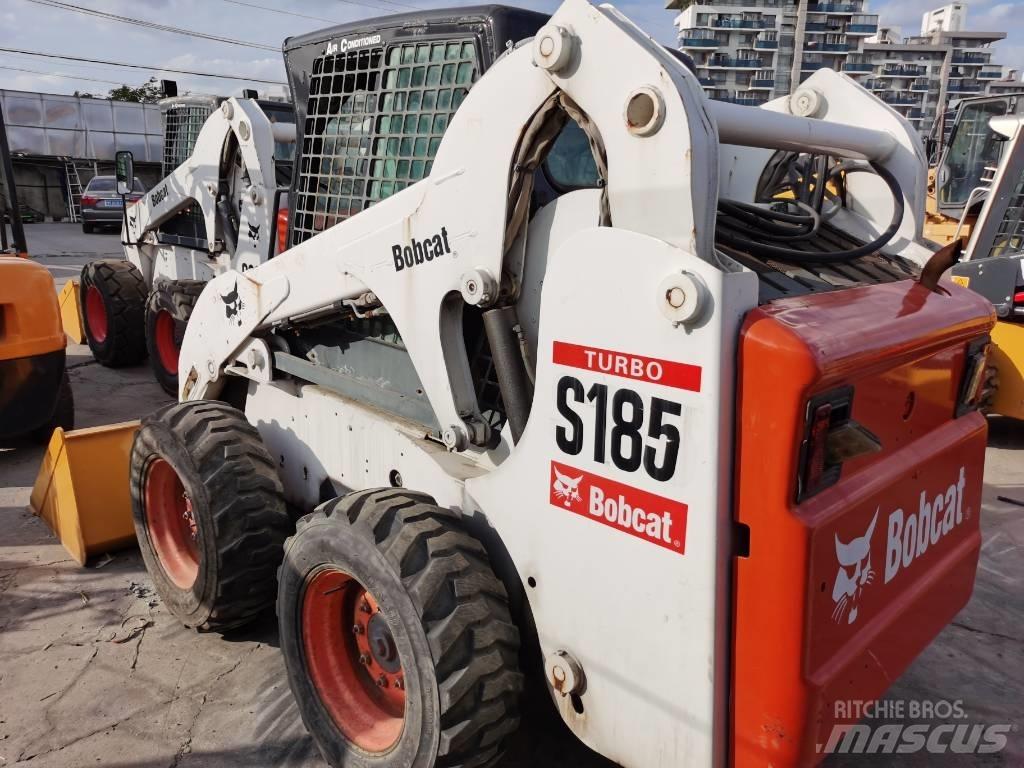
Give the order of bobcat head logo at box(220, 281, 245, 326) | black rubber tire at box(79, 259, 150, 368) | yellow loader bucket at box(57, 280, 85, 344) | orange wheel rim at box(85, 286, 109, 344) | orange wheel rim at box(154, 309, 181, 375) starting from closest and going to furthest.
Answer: bobcat head logo at box(220, 281, 245, 326) → orange wheel rim at box(154, 309, 181, 375) → black rubber tire at box(79, 259, 150, 368) → orange wheel rim at box(85, 286, 109, 344) → yellow loader bucket at box(57, 280, 85, 344)

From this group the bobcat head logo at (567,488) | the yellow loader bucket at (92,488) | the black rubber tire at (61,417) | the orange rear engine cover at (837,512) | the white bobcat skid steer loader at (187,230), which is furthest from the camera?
the white bobcat skid steer loader at (187,230)

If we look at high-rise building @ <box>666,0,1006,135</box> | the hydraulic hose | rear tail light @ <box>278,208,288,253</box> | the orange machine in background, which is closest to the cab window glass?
the hydraulic hose

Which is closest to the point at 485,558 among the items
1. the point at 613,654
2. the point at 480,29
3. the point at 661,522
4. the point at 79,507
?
the point at 613,654

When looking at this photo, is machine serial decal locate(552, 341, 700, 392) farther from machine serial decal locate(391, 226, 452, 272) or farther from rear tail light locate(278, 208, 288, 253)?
rear tail light locate(278, 208, 288, 253)

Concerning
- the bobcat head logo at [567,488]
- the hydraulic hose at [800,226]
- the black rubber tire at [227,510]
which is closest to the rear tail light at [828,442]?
the bobcat head logo at [567,488]

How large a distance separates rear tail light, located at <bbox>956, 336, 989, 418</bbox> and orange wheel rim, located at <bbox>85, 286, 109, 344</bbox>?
26.2 feet

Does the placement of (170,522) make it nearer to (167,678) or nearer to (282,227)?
(167,678)

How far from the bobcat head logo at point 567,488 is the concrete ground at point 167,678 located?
3.22ft

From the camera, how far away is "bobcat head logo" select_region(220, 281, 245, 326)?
3461mm

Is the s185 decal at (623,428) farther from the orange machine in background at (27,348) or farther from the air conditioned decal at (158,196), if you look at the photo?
the air conditioned decal at (158,196)

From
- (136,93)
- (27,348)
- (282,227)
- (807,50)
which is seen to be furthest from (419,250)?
(807,50)

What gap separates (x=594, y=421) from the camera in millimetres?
1985

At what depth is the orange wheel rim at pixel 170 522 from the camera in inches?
142

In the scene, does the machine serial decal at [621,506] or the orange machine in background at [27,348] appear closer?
the machine serial decal at [621,506]
